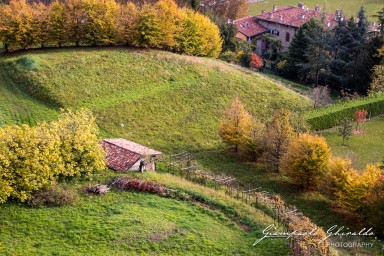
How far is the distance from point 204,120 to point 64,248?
2209 cm

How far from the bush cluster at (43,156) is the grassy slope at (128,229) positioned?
1336 mm

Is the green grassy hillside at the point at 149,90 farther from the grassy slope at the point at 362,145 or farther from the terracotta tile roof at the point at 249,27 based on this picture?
the terracotta tile roof at the point at 249,27

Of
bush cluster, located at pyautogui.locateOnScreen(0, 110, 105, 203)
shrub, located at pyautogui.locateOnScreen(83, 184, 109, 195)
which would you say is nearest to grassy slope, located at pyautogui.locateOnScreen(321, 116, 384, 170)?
shrub, located at pyautogui.locateOnScreen(83, 184, 109, 195)

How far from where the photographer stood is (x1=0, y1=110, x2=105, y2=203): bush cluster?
1022 inches

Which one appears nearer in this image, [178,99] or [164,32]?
[178,99]

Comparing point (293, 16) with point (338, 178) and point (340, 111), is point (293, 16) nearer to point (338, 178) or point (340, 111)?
point (340, 111)

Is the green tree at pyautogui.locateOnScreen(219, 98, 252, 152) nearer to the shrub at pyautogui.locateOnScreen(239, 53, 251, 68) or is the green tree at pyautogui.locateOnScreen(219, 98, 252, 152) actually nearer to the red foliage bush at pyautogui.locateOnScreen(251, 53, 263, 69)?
the red foliage bush at pyautogui.locateOnScreen(251, 53, 263, 69)

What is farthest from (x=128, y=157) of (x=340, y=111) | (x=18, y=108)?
(x=340, y=111)

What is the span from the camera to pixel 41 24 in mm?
48969

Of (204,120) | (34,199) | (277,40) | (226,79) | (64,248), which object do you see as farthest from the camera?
(277,40)

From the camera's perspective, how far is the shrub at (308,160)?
31.6 metres

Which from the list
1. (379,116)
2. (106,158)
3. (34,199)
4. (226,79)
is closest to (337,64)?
(379,116)

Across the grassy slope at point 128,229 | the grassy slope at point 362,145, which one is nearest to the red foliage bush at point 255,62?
the grassy slope at point 362,145

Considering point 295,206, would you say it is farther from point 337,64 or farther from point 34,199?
point 337,64
